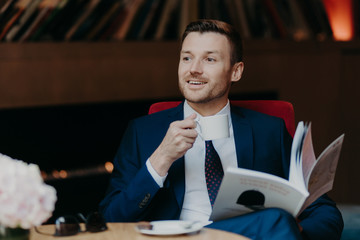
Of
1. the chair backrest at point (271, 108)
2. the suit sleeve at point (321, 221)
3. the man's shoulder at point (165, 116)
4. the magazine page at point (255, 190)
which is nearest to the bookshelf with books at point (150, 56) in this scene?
the chair backrest at point (271, 108)

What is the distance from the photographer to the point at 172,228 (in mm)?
1384

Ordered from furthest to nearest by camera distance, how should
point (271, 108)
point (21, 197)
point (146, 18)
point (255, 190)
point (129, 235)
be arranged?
point (146, 18), point (271, 108), point (255, 190), point (129, 235), point (21, 197)

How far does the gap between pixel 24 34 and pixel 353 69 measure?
197cm

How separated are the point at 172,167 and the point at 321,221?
0.50 metres

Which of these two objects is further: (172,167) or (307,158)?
(172,167)

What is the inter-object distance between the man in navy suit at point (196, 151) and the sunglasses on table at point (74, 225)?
11.2 inches

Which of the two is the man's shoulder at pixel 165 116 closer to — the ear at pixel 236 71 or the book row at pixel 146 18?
the ear at pixel 236 71

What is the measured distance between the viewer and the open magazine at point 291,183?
4.67 feet

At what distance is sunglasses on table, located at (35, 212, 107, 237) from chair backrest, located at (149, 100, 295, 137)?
0.81m

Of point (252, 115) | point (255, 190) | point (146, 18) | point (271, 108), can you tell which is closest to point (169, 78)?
point (146, 18)

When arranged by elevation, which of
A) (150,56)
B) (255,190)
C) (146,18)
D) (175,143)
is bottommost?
(255,190)

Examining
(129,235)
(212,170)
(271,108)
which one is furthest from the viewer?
(271,108)

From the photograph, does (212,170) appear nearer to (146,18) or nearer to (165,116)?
(165,116)

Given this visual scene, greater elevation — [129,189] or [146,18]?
[146,18]
